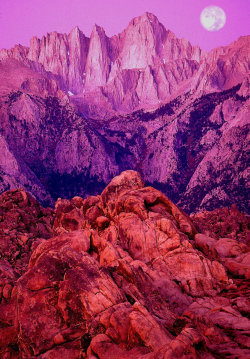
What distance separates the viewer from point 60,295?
19922 millimetres

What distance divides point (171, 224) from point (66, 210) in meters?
21.6

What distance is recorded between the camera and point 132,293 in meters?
21.0

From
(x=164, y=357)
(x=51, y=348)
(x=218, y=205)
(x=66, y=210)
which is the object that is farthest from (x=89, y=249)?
(x=218, y=205)

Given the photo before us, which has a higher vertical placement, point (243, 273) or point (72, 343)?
point (243, 273)

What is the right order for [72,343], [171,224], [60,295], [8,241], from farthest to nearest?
[8,241], [171,224], [60,295], [72,343]

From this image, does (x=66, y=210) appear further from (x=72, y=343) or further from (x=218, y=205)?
(x=218, y=205)

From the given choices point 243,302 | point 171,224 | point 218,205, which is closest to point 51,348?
point 243,302

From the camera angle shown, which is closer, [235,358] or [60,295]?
[235,358]

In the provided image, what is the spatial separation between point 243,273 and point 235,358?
11.2 meters

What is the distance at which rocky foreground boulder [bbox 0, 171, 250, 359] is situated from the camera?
1658 centimetres

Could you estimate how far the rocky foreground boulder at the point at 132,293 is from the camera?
16578mm

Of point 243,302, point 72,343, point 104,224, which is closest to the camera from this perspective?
point 72,343

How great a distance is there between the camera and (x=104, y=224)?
31.7 m

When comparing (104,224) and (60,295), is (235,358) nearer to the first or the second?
(60,295)
